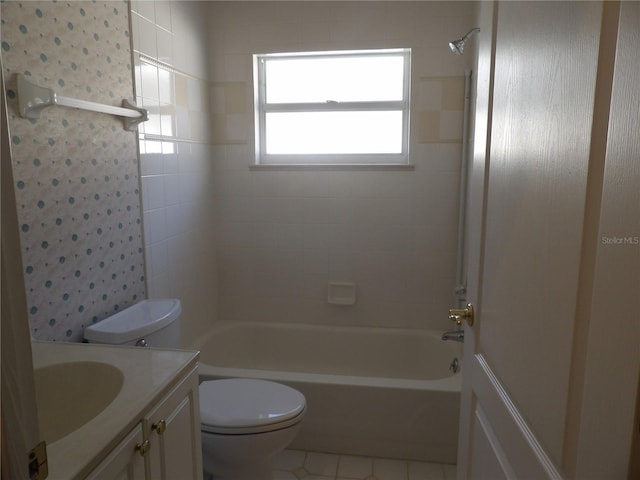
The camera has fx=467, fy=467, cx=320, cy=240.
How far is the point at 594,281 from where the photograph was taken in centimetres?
62

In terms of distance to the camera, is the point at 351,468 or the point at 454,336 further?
the point at 454,336

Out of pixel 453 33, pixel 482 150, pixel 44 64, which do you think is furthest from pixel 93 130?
pixel 453 33

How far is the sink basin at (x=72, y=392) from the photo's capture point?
116 centimetres

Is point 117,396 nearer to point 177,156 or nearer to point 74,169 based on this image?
point 74,169

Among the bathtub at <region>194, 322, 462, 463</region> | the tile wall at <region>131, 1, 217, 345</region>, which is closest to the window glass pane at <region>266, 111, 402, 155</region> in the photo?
the tile wall at <region>131, 1, 217, 345</region>

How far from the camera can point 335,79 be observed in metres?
2.89

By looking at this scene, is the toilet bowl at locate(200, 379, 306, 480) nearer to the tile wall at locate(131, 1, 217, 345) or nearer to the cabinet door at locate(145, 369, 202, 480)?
the cabinet door at locate(145, 369, 202, 480)

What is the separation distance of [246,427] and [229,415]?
9 centimetres

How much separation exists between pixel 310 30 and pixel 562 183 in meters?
2.38

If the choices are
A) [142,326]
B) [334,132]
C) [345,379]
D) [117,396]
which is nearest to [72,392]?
[117,396]

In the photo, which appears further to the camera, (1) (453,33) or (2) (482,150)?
(1) (453,33)

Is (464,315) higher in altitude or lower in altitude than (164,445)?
higher

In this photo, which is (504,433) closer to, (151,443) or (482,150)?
(482,150)

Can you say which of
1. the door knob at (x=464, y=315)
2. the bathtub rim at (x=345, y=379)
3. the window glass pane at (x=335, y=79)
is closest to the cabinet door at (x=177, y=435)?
the door knob at (x=464, y=315)
